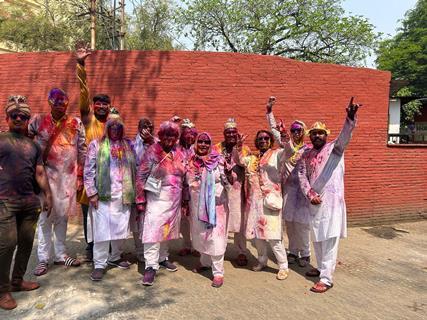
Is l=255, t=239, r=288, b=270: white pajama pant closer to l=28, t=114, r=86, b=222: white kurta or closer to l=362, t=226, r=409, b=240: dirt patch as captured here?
l=28, t=114, r=86, b=222: white kurta

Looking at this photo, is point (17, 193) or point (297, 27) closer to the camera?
point (17, 193)

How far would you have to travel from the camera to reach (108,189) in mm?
3744

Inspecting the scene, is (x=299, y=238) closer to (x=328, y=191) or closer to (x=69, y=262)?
(x=328, y=191)

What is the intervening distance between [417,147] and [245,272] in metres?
4.51

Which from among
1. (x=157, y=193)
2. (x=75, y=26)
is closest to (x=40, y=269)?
(x=157, y=193)

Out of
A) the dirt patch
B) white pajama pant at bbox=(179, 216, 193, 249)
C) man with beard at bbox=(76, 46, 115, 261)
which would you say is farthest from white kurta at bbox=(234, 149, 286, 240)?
the dirt patch

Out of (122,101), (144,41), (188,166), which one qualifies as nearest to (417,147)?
(188,166)

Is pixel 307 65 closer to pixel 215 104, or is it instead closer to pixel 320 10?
pixel 215 104

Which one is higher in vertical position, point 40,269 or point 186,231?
point 186,231

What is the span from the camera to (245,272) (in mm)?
4219

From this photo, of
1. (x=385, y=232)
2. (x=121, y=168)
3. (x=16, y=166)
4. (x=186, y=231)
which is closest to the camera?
(x=16, y=166)

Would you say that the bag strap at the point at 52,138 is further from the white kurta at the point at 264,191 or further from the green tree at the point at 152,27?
the green tree at the point at 152,27

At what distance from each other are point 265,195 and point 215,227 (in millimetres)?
658

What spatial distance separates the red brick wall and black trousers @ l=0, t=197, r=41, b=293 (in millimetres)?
2876
